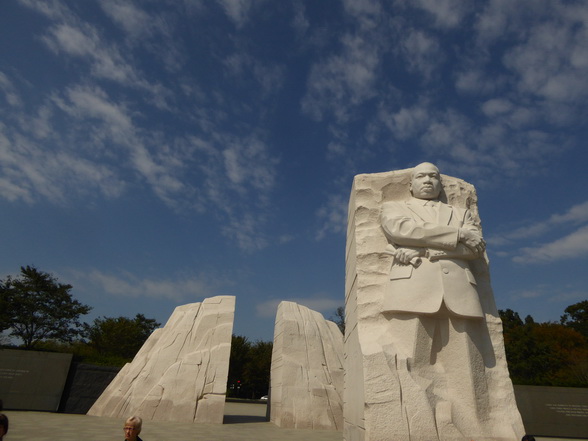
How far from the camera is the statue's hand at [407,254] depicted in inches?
187

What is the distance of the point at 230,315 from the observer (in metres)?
10.3

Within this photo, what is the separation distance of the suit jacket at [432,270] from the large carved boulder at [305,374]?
5.45 m

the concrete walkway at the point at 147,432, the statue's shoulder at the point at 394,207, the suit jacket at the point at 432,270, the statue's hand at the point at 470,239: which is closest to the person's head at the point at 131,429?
the suit jacket at the point at 432,270

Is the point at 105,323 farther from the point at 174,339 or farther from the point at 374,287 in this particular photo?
the point at 374,287

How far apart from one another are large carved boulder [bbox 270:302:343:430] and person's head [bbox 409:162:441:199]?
19.1ft

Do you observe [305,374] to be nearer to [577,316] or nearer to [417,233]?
[417,233]

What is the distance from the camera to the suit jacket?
14.8 feet

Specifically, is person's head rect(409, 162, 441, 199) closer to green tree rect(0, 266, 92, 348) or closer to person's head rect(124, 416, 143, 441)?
person's head rect(124, 416, 143, 441)

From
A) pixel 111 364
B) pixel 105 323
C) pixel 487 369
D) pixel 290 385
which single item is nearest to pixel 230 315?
pixel 290 385

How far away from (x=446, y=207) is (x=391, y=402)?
2.50m

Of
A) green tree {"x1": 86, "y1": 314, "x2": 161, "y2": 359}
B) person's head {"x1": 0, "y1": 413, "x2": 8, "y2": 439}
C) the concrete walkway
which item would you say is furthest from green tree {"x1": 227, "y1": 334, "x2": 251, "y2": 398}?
person's head {"x1": 0, "y1": 413, "x2": 8, "y2": 439}

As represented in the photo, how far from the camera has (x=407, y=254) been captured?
4766mm

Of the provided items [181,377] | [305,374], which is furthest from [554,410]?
[181,377]

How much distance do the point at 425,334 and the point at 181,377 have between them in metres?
6.40
